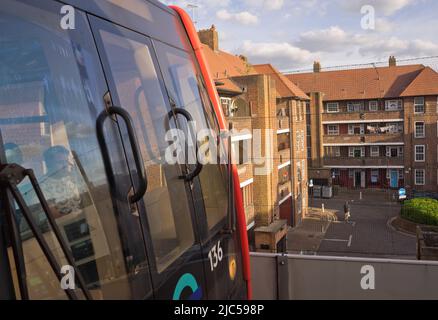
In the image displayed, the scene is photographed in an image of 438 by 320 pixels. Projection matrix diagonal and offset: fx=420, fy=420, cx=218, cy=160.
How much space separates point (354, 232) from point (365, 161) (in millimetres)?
12447

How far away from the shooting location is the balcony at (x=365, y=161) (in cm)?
3381

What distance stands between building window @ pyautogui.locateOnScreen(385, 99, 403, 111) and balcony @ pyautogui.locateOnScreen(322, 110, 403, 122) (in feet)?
1.79

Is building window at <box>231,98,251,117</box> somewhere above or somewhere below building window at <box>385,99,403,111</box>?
below

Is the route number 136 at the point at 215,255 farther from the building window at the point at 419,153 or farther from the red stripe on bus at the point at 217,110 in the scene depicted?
the building window at the point at 419,153

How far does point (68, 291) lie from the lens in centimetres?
132

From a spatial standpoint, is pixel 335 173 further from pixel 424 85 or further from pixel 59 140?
pixel 59 140

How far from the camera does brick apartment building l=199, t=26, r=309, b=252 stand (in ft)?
59.4

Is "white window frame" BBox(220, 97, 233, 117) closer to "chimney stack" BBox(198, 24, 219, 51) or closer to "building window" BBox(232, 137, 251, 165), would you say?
"building window" BBox(232, 137, 251, 165)

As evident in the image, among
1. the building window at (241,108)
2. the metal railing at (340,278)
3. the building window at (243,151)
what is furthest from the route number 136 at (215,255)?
the building window at (241,108)

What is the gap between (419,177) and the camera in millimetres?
33125

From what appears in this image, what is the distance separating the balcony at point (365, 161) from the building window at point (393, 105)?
13.1 ft

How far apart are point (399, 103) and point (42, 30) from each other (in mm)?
35221

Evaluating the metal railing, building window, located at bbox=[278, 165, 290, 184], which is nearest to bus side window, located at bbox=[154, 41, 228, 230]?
the metal railing
